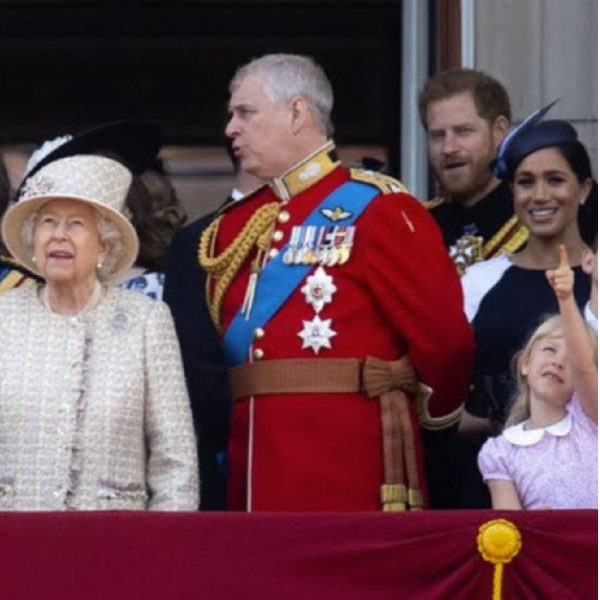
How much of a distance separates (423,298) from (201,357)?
0.75 m

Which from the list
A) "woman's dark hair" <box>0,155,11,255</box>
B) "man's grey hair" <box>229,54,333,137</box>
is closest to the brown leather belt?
"man's grey hair" <box>229,54,333,137</box>

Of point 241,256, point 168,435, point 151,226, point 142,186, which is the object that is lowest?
point 168,435

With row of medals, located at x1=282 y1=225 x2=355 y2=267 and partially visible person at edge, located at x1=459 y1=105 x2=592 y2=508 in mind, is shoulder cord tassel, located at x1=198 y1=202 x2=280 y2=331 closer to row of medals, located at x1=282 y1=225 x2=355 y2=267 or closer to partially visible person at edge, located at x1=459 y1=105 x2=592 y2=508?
row of medals, located at x1=282 y1=225 x2=355 y2=267

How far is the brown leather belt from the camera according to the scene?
318 inches

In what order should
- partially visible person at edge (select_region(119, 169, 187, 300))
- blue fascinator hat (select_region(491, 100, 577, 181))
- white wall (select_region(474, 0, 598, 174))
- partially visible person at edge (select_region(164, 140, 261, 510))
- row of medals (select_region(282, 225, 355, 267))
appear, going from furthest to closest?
white wall (select_region(474, 0, 598, 174)), partially visible person at edge (select_region(119, 169, 187, 300)), blue fascinator hat (select_region(491, 100, 577, 181)), partially visible person at edge (select_region(164, 140, 261, 510)), row of medals (select_region(282, 225, 355, 267))

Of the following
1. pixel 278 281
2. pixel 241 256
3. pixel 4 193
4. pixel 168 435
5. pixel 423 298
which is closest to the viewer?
pixel 168 435

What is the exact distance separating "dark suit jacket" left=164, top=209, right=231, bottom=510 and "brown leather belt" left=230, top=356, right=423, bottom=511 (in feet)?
1.07

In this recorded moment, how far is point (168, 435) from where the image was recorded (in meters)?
7.81

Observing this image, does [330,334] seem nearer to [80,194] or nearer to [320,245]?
[320,245]

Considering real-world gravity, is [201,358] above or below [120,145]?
below

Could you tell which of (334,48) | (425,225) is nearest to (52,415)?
(425,225)

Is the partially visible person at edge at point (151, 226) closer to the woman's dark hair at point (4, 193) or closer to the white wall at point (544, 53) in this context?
the woman's dark hair at point (4, 193)

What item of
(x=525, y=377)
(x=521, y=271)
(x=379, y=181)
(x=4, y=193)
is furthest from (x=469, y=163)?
(x=4, y=193)

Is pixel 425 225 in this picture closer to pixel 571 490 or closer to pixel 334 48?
pixel 571 490
